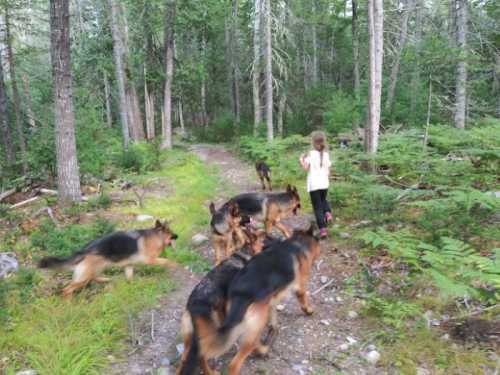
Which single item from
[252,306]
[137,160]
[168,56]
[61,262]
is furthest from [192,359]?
[168,56]

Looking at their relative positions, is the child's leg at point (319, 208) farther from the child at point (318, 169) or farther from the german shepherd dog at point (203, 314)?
the german shepherd dog at point (203, 314)

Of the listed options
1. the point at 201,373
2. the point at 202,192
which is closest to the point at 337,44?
the point at 202,192

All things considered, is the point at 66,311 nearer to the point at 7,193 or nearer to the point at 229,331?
the point at 229,331

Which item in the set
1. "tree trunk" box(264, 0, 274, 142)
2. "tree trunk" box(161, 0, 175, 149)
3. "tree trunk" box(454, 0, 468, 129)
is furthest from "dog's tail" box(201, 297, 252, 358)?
"tree trunk" box(161, 0, 175, 149)

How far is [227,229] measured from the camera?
596 cm

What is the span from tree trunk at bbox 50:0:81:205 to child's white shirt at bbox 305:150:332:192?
5.94 m

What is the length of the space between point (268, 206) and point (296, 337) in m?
3.32

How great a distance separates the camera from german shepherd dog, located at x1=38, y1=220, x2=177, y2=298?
4.82 m

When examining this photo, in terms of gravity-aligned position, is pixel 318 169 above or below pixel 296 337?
above

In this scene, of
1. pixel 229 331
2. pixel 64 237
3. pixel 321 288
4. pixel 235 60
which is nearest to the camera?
pixel 229 331

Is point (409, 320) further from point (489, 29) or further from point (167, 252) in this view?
point (489, 29)

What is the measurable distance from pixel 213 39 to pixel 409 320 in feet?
110

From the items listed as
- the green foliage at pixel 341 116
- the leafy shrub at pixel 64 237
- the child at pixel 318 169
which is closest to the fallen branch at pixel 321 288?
the child at pixel 318 169

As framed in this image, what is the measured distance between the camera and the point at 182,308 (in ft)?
15.7
